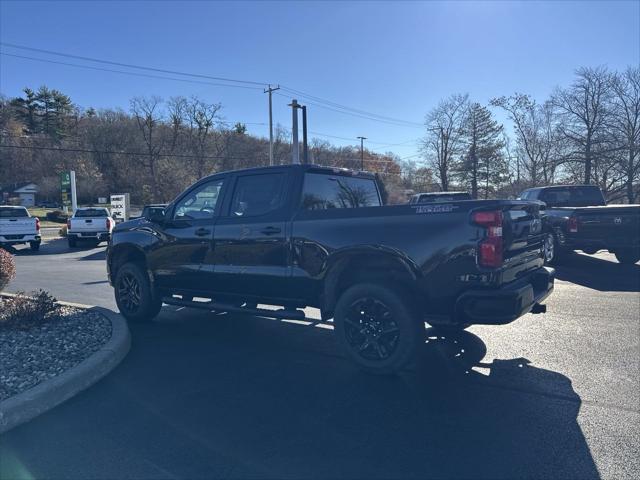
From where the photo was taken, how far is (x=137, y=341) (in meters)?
5.98

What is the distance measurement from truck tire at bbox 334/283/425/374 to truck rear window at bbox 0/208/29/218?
1871 centimetres

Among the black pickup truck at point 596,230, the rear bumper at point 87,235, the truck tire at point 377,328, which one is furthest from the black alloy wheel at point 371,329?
the rear bumper at point 87,235

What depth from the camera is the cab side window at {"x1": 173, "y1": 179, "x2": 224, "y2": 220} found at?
20.2 feet

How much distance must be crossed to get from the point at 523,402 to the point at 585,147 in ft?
131

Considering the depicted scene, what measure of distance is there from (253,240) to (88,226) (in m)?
17.3

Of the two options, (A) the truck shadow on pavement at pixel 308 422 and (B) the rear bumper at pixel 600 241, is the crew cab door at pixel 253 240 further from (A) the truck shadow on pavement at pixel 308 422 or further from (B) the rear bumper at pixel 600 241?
(B) the rear bumper at pixel 600 241

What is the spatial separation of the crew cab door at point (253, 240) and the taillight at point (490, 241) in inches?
81.8

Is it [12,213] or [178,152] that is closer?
[12,213]

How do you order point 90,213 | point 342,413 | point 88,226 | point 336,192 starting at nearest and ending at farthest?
point 342,413
point 336,192
point 88,226
point 90,213

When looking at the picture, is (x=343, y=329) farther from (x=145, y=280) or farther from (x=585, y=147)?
(x=585, y=147)

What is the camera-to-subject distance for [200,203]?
632cm

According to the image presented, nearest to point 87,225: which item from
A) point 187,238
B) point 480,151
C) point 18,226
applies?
point 18,226

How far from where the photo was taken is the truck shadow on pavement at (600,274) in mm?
9366

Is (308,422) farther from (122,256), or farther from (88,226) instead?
(88,226)
